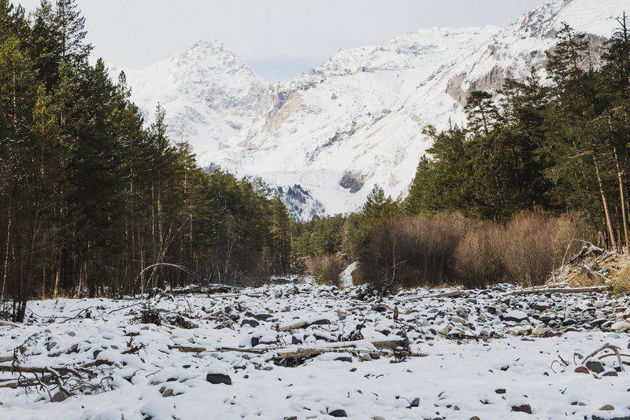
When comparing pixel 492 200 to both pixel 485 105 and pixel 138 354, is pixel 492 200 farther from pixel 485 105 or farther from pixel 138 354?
pixel 138 354

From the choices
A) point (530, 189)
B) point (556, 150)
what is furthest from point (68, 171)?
point (530, 189)

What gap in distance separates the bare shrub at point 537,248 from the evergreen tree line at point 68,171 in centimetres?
1633

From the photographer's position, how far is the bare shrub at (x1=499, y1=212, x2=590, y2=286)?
21547 millimetres

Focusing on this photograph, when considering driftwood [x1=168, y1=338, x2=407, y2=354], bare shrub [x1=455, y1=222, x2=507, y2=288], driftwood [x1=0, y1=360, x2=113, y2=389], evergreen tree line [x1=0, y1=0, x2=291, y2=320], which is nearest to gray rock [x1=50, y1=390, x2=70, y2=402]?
driftwood [x1=0, y1=360, x2=113, y2=389]

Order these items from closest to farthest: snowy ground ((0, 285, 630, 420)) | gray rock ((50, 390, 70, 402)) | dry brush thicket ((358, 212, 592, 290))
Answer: snowy ground ((0, 285, 630, 420))
gray rock ((50, 390, 70, 402))
dry brush thicket ((358, 212, 592, 290))

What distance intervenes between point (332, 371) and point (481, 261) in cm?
2082

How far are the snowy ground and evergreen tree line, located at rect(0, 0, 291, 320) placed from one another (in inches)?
102

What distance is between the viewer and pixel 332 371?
5.78 m

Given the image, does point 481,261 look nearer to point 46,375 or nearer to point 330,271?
point 330,271

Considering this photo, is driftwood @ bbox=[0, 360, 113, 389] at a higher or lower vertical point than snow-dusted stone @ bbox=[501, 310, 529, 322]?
higher

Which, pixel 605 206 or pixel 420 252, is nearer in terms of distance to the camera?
pixel 605 206

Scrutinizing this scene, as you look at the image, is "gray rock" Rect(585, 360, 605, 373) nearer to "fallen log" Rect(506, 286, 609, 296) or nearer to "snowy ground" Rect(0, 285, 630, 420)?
"snowy ground" Rect(0, 285, 630, 420)

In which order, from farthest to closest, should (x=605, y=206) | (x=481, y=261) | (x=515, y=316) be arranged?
(x=481, y=261)
(x=605, y=206)
(x=515, y=316)

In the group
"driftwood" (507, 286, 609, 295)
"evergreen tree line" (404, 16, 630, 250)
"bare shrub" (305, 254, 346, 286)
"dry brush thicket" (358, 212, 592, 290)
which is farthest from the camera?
"bare shrub" (305, 254, 346, 286)
